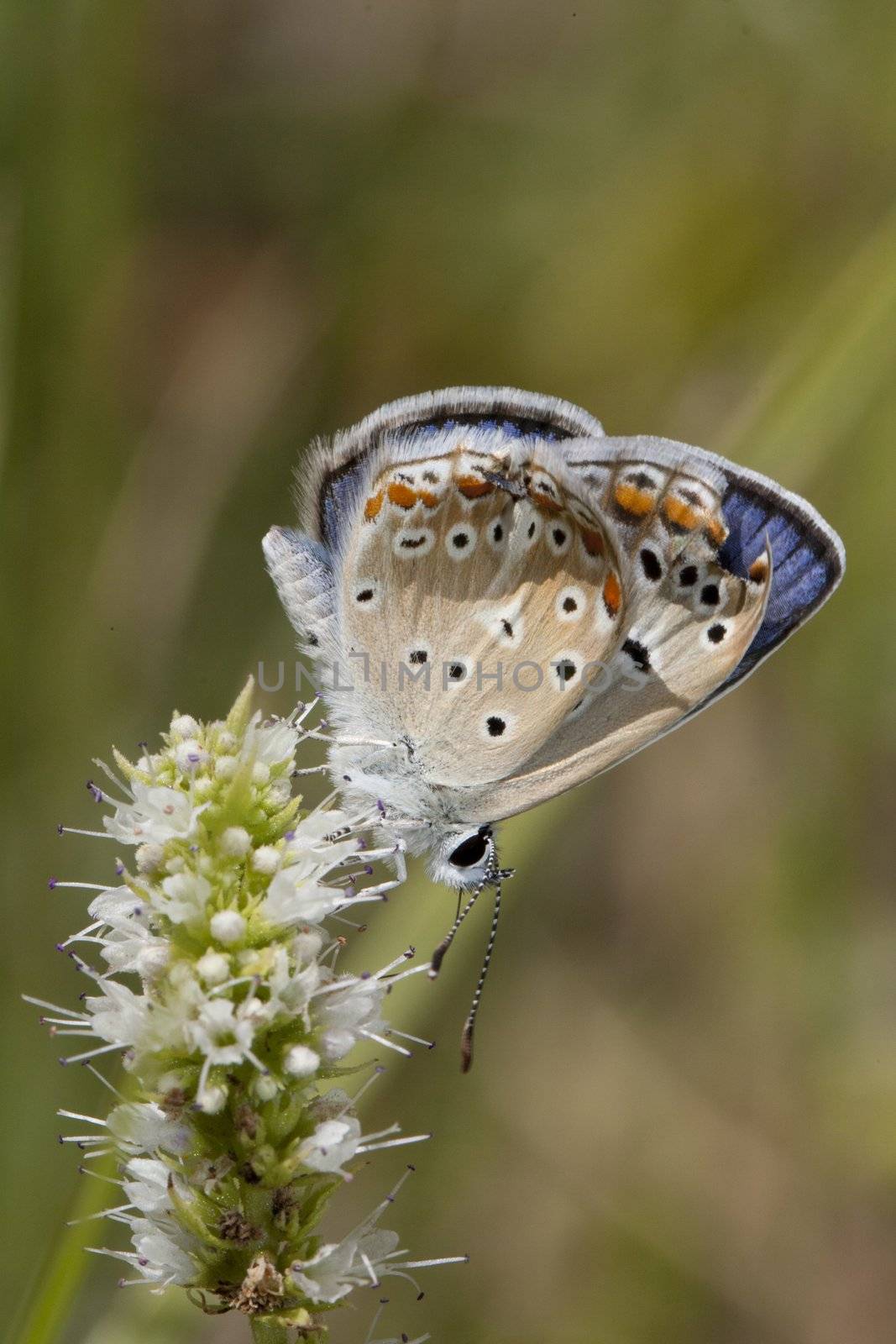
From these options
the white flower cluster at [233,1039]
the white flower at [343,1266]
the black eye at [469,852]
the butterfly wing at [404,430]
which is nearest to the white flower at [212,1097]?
the white flower cluster at [233,1039]

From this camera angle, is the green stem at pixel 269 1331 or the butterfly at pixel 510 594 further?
the butterfly at pixel 510 594

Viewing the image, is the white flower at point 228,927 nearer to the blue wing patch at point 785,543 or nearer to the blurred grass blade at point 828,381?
the blue wing patch at point 785,543

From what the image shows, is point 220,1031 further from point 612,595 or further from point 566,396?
point 566,396

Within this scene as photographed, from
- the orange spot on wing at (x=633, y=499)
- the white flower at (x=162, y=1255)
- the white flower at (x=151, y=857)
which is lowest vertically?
the white flower at (x=162, y=1255)

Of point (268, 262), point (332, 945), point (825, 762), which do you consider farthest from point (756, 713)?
point (332, 945)

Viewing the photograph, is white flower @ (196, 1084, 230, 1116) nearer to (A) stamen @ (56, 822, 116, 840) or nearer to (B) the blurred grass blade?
(A) stamen @ (56, 822, 116, 840)

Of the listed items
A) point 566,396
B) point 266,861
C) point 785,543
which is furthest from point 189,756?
point 566,396

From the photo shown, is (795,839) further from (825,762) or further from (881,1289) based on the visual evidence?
(881,1289)
